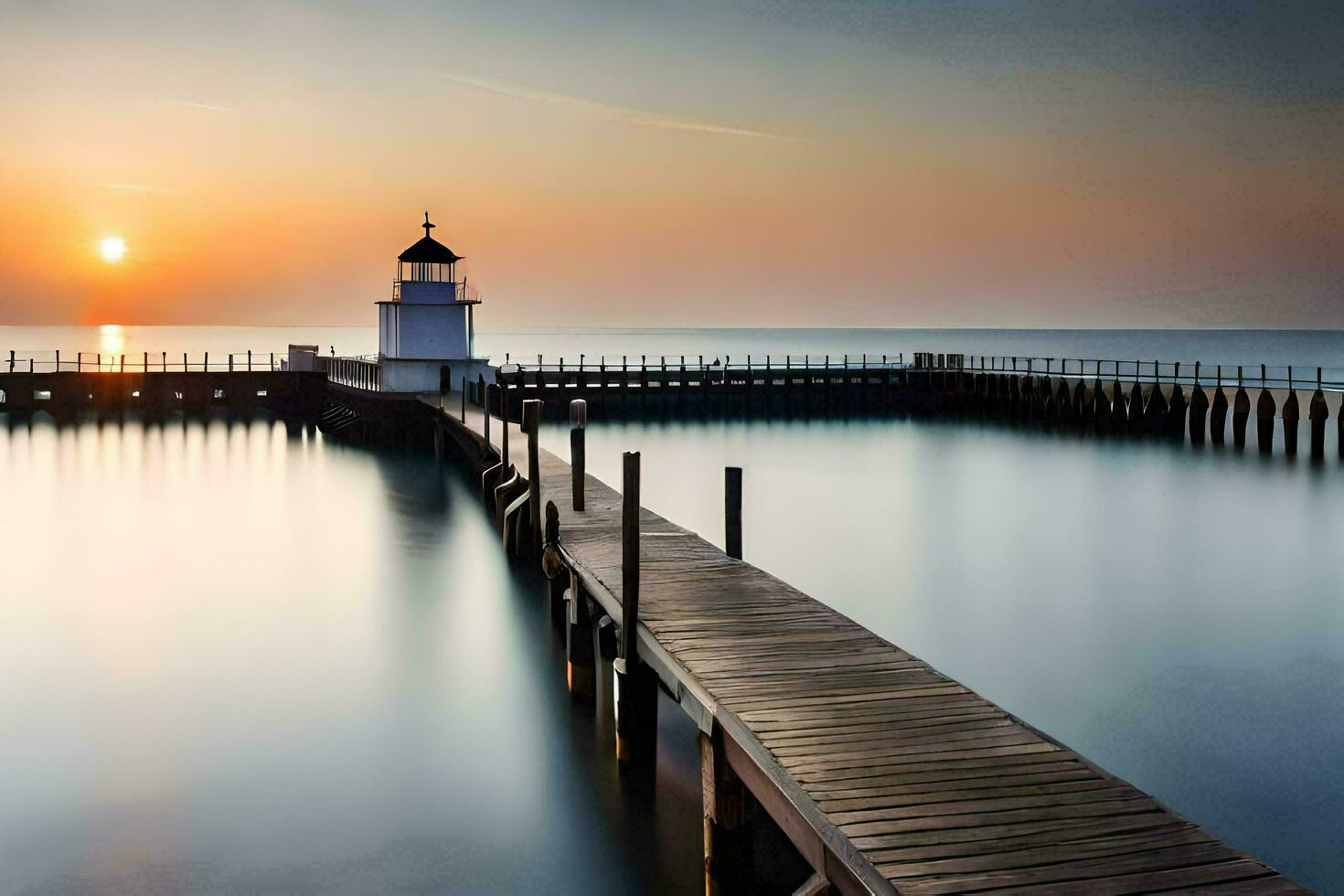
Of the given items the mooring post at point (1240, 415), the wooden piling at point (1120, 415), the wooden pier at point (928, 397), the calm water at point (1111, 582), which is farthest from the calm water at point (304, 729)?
the wooden piling at point (1120, 415)

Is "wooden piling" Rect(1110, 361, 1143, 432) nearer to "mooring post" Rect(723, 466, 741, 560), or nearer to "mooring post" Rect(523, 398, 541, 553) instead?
"mooring post" Rect(523, 398, 541, 553)

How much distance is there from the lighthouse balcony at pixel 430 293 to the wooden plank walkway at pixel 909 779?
88.5 feet

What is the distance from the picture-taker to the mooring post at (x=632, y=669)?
855 centimetres

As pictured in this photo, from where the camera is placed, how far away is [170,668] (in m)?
12.8

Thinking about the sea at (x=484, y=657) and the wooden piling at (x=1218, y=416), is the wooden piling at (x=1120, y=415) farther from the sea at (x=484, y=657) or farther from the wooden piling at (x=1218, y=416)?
the sea at (x=484, y=657)

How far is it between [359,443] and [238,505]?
10.9m

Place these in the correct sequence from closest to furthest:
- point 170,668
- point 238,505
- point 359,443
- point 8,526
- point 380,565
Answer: point 170,668
point 380,565
point 8,526
point 238,505
point 359,443

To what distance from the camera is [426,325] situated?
3441 cm

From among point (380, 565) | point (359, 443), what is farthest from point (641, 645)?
point (359, 443)

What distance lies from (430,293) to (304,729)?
24.8m

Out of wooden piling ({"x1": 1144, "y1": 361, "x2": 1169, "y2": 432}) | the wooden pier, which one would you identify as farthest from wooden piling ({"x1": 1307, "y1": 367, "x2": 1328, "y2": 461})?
wooden piling ({"x1": 1144, "y1": 361, "x2": 1169, "y2": 432})

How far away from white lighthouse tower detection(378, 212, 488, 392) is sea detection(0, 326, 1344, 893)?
528 centimetres

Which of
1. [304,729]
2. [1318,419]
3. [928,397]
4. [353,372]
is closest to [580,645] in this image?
[304,729]

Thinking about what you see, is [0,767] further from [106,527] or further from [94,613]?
[106,527]
